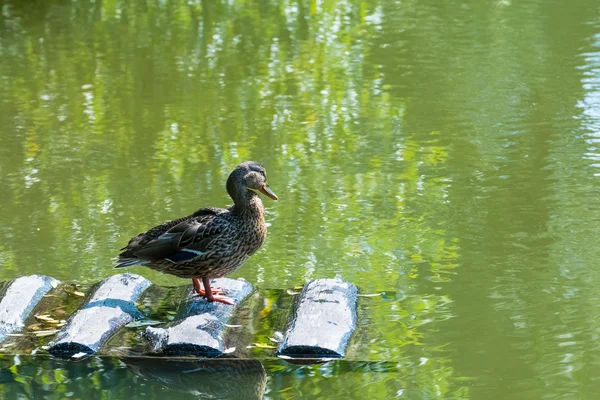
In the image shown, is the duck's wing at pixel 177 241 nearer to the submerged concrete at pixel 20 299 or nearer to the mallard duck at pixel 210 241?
the mallard duck at pixel 210 241

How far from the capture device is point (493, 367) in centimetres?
533

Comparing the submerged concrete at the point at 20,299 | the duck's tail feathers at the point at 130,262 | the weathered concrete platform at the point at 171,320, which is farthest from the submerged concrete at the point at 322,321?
the submerged concrete at the point at 20,299

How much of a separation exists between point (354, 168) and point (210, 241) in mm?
3029

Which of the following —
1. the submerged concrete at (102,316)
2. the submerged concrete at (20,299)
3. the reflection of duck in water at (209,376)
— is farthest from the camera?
the submerged concrete at (20,299)

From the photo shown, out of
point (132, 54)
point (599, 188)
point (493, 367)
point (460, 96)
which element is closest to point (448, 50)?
point (460, 96)

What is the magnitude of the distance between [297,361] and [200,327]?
58 centimetres

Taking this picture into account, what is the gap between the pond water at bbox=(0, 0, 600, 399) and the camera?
5391 millimetres

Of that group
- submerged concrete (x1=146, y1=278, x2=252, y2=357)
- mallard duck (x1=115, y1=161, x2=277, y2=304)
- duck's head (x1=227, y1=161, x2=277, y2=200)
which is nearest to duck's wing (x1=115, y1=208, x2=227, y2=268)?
mallard duck (x1=115, y1=161, x2=277, y2=304)

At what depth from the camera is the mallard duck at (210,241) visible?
19.4 ft

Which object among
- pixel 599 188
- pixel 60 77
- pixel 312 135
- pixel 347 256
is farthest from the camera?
pixel 60 77

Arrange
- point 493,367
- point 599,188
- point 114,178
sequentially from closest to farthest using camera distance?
point 493,367 < point 599,188 < point 114,178

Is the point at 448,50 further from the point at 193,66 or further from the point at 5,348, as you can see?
the point at 5,348

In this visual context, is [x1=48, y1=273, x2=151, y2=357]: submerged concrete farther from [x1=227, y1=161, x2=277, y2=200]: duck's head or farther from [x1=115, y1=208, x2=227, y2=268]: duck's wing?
[x1=227, y1=161, x2=277, y2=200]: duck's head

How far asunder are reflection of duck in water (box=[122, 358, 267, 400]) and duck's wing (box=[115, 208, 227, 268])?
2.41ft
